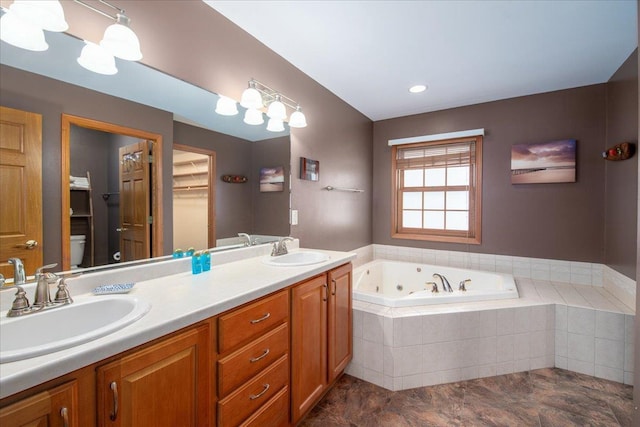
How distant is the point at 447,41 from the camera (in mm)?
1992

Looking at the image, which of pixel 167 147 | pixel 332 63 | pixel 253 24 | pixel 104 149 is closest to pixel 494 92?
pixel 332 63

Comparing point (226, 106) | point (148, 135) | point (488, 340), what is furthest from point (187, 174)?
point (488, 340)

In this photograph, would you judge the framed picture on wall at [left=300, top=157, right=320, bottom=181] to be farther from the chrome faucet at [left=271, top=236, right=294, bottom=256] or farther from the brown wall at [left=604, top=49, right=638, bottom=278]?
the brown wall at [left=604, top=49, right=638, bottom=278]

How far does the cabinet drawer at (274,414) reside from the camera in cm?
119

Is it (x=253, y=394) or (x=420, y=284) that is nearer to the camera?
(x=253, y=394)

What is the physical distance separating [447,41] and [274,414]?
2544 mm

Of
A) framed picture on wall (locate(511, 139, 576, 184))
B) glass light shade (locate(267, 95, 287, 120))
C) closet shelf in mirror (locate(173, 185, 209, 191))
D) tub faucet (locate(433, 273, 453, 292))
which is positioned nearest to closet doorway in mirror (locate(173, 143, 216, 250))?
closet shelf in mirror (locate(173, 185, 209, 191))

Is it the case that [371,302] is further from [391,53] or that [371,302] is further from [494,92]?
[494,92]

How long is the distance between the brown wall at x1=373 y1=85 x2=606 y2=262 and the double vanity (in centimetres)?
237

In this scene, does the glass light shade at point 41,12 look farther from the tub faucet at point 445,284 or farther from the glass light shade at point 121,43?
the tub faucet at point 445,284

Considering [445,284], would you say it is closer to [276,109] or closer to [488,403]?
[488,403]

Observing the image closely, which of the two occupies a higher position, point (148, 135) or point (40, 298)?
point (148, 135)

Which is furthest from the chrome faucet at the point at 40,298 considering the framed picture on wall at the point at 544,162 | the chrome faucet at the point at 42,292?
the framed picture on wall at the point at 544,162

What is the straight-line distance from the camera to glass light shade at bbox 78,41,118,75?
1131mm
